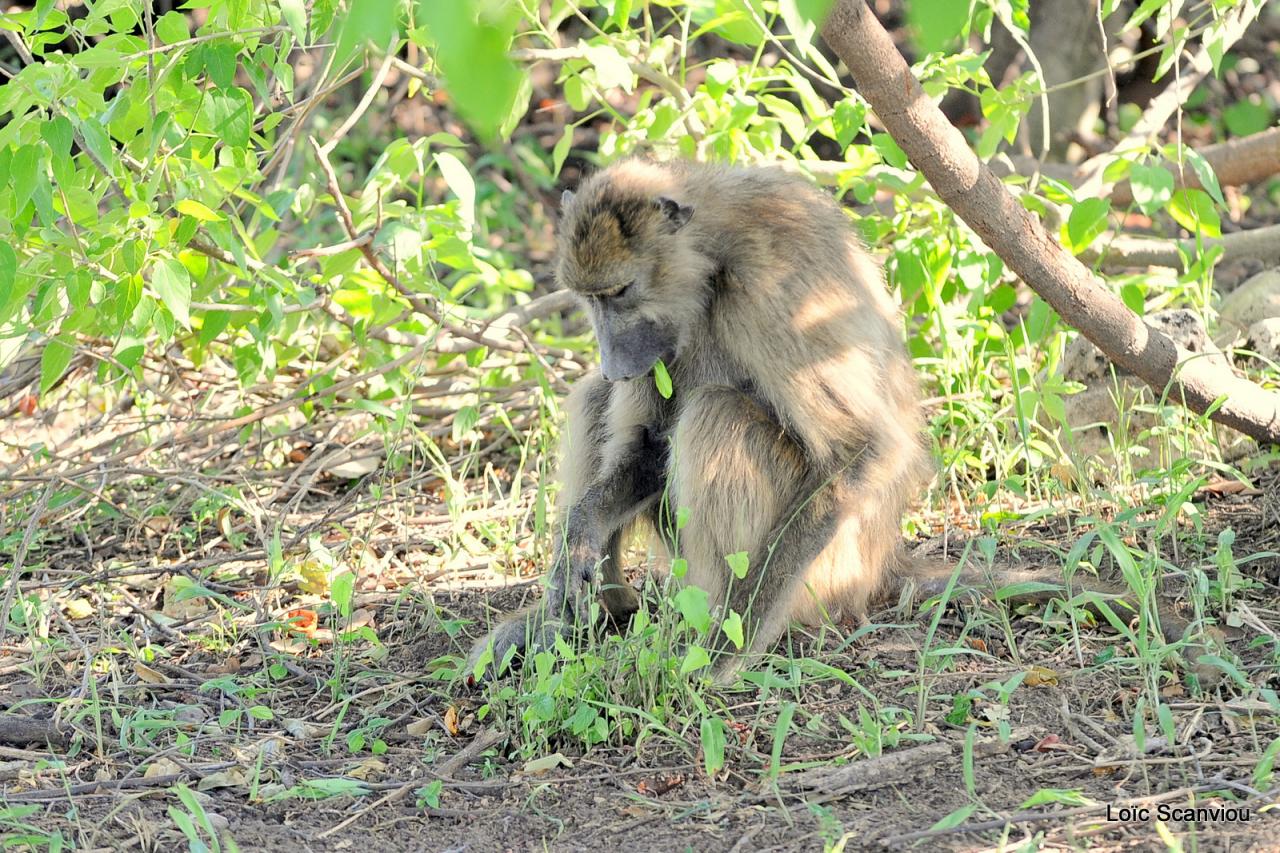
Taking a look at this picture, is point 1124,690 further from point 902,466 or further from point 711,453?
point 711,453

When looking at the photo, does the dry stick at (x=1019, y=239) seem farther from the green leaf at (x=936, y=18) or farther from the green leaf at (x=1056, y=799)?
the green leaf at (x=936, y=18)

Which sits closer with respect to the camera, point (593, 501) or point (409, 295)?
point (593, 501)

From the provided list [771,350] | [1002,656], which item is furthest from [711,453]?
[1002,656]

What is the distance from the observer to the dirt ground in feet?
7.57

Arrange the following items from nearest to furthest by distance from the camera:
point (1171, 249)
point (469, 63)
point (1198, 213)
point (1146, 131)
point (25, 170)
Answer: point (469, 63), point (25, 170), point (1198, 213), point (1146, 131), point (1171, 249)

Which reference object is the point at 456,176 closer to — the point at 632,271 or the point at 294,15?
the point at 632,271

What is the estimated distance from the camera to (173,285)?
3.01 meters

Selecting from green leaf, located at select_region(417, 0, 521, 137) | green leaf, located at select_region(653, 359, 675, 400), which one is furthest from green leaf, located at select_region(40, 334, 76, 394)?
green leaf, located at select_region(417, 0, 521, 137)

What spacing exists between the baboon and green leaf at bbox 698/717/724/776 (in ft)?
1.46

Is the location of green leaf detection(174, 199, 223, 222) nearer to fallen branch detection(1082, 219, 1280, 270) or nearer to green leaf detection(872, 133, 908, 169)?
green leaf detection(872, 133, 908, 169)

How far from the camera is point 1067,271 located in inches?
126

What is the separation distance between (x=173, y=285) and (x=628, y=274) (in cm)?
102

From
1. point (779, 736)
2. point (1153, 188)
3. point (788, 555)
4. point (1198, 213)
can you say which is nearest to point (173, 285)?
point (788, 555)

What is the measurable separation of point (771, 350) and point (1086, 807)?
48.7 inches
